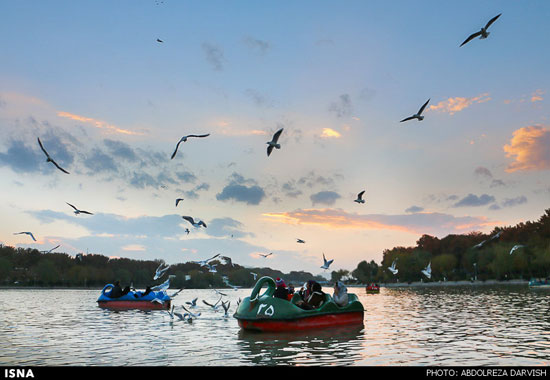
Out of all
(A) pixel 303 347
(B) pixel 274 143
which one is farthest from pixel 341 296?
(B) pixel 274 143

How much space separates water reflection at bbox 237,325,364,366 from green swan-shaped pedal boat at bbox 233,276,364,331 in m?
0.32

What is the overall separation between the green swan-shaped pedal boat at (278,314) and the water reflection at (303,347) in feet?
1.05

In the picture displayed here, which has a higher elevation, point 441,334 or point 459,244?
point 459,244

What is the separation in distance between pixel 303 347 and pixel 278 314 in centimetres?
390

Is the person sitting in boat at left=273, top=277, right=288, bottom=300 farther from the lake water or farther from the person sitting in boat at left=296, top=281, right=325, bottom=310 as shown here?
the lake water

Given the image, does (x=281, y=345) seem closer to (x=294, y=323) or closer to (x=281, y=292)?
(x=294, y=323)

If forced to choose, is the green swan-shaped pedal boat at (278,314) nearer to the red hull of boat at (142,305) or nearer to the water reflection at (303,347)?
the water reflection at (303,347)

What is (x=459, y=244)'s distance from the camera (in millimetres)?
178375

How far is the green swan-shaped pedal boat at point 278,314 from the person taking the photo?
20.1 m
